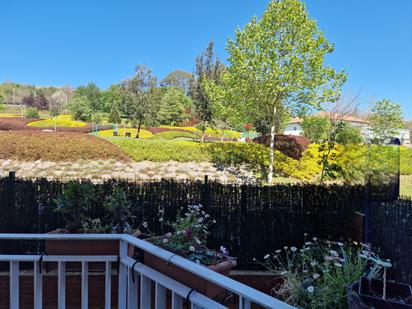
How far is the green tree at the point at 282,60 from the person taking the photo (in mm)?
10766

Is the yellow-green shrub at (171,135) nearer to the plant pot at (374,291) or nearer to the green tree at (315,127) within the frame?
the green tree at (315,127)

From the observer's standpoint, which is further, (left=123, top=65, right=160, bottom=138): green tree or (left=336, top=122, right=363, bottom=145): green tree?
(left=123, top=65, right=160, bottom=138): green tree

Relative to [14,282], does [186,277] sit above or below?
above

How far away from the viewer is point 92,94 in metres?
48.6

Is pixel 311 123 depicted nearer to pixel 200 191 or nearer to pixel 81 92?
pixel 200 191

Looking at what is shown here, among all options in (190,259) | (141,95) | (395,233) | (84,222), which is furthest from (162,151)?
(190,259)

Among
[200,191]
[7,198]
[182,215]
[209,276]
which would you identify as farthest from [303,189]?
[7,198]

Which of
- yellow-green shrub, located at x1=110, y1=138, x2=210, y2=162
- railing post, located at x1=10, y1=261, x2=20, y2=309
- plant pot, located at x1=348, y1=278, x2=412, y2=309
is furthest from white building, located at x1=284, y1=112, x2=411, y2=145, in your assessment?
yellow-green shrub, located at x1=110, y1=138, x2=210, y2=162

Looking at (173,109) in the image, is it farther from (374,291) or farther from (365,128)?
(374,291)

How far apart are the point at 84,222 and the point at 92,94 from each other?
4907cm

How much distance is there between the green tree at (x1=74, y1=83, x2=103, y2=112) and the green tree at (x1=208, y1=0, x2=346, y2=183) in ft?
123

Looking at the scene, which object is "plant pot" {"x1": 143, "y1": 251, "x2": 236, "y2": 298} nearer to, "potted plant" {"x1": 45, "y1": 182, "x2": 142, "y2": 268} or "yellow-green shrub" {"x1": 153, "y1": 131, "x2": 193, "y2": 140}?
"potted plant" {"x1": 45, "y1": 182, "x2": 142, "y2": 268}

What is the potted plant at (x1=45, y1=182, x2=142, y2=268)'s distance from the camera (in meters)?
2.27

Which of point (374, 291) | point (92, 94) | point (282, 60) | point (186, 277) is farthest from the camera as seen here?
point (92, 94)
